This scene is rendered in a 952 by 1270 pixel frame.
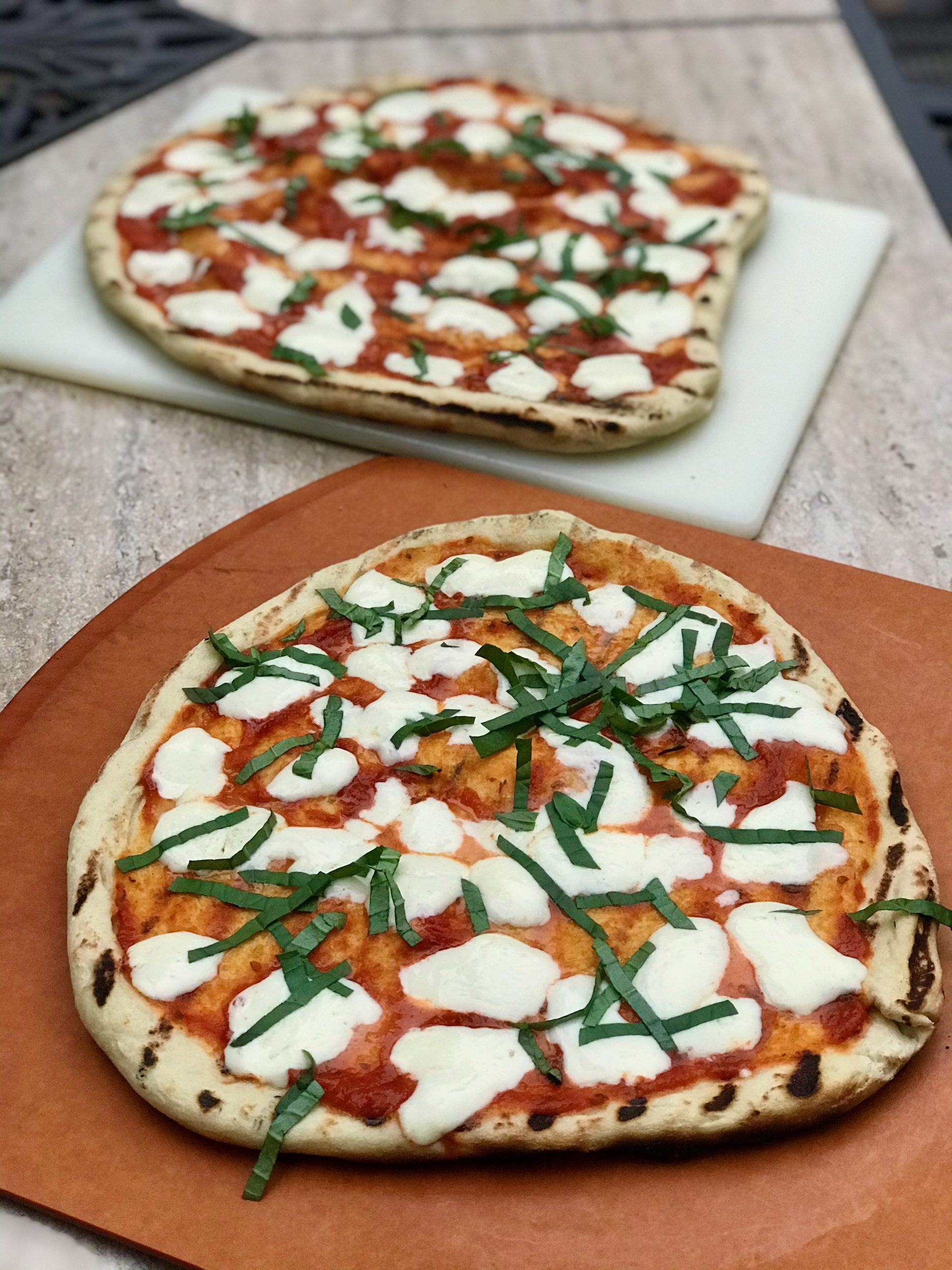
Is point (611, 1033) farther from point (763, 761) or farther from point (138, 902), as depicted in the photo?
point (138, 902)

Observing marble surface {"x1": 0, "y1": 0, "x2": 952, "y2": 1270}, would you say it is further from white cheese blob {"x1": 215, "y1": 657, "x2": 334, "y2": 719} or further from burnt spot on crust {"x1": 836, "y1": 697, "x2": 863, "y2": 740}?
burnt spot on crust {"x1": 836, "y1": 697, "x2": 863, "y2": 740}

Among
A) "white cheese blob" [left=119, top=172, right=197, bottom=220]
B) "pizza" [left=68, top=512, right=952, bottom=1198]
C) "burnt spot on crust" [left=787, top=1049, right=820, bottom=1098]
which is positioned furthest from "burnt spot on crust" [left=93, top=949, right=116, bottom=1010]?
"white cheese blob" [left=119, top=172, right=197, bottom=220]

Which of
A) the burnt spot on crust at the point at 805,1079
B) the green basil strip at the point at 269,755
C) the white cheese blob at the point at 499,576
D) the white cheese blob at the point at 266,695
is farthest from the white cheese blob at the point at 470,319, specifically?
the burnt spot on crust at the point at 805,1079

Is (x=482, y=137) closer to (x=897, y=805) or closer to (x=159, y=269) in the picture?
(x=159, y=269)

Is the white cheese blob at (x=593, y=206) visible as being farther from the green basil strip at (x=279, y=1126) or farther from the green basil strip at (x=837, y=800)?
the green basil strip at (x=279, y=1126)

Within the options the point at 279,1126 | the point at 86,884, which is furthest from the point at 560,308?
the point at 279,1126

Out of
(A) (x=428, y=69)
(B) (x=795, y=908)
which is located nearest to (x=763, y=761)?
(B) (x=795, y=908)

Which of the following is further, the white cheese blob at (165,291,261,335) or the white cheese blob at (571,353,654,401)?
the white cheese blob at (165,291,261,335)

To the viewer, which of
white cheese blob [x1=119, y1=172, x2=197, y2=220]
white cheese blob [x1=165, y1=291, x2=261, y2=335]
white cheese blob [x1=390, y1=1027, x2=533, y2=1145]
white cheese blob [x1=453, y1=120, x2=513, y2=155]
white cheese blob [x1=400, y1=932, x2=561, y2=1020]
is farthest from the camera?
white cheese blob [x1=453, y1=120, x2=513, y2=155]
